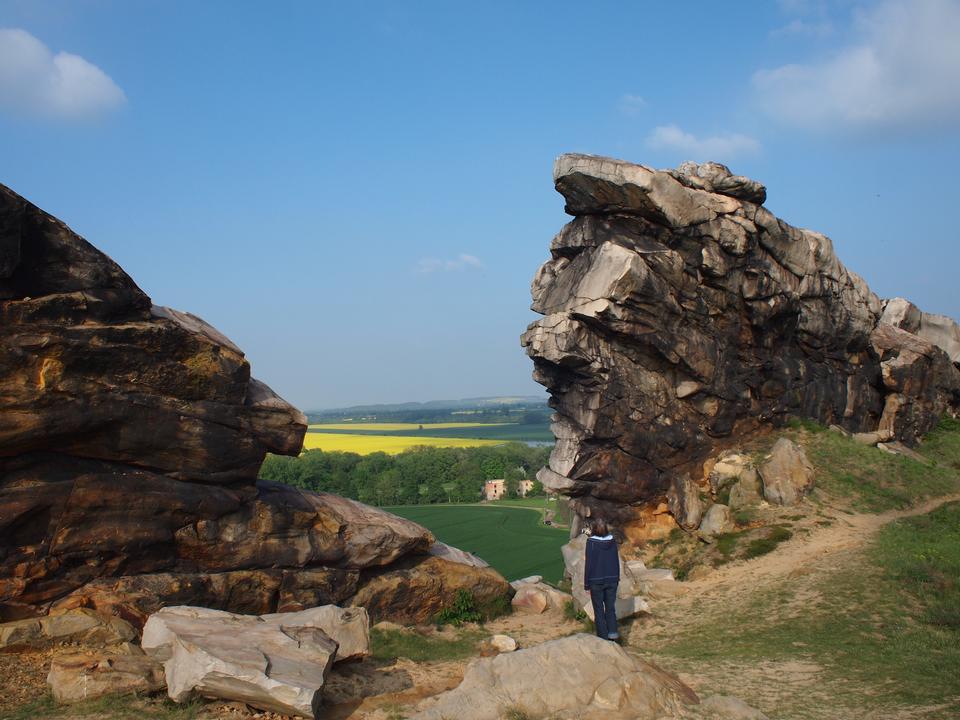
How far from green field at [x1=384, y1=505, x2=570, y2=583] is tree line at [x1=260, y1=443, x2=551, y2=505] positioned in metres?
6.28

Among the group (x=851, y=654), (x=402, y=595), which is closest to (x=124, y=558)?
(x=402, y=595)

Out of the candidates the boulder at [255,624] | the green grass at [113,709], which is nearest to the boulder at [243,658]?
the boulder at [255,624]

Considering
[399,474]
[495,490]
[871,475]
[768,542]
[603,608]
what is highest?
[871,475]

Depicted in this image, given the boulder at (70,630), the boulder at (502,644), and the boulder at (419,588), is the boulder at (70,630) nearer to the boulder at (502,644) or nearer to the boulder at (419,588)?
the boulder at (419,588)

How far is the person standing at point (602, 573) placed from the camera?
17.0 meters

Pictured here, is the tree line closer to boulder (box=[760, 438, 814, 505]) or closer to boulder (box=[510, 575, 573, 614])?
boulder (box=[760, 438, 814, 505])

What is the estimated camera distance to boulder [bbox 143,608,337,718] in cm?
1133

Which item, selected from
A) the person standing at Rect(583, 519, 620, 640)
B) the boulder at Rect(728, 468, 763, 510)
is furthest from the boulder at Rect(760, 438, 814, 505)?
the person standing at Rect(583, 519, 620, 640)

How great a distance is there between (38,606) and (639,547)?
63.4ft

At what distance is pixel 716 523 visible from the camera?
88.4 feet

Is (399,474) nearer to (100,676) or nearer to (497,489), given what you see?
(497,489)

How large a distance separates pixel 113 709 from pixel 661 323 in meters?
21.6

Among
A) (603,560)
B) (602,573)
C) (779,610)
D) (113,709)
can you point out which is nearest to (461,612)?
(602,573)

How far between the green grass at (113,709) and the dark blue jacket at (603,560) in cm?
863
